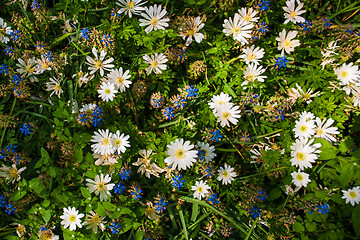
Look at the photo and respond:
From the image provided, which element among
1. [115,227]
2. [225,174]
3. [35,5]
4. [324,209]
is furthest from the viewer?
[35,5]

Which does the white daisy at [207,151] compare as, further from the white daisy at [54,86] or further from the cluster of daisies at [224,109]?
the white daisy at [54,86]

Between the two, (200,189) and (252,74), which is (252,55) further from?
(200,189)

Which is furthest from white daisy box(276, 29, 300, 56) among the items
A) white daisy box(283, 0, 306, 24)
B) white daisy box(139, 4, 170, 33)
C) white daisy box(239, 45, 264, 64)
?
white daisy box(139, 4, 170, 33)

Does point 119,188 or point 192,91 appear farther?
point 192,91

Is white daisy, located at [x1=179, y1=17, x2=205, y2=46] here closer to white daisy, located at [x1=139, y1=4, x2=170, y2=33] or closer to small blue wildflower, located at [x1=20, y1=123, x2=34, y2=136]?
white daisy, located at [x1=139, y1=4, x2=170, y2=33]

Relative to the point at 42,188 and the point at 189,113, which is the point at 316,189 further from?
the point at 42,188

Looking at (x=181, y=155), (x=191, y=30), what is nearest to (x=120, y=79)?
(x=191, y=30)

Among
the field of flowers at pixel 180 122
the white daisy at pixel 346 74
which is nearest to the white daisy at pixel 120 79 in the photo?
the field of flowers at pixel 180 122
